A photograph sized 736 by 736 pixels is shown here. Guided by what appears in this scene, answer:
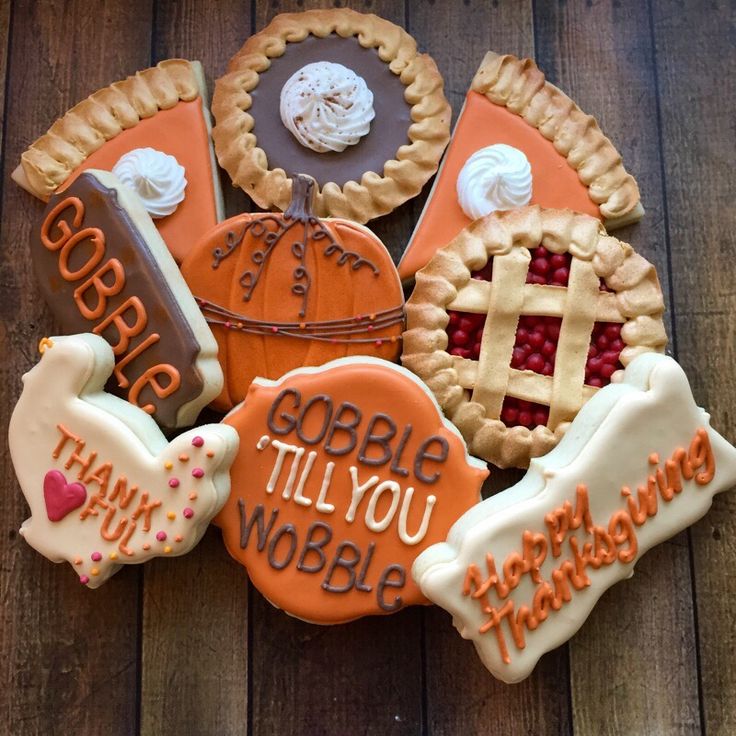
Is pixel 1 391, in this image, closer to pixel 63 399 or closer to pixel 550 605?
pixel 63 399

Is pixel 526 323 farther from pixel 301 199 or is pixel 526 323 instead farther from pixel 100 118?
pixel 100 118

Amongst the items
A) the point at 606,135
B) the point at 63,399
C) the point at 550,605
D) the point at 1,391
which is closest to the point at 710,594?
the point at 550,605

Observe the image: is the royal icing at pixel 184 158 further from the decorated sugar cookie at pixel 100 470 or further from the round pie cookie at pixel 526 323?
the round pie cookie at pixel 526 323

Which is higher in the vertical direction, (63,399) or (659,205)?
(659,205)

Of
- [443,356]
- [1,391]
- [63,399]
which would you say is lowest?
[1,391]

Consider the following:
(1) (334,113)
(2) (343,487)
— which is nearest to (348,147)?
(1) (334,113)

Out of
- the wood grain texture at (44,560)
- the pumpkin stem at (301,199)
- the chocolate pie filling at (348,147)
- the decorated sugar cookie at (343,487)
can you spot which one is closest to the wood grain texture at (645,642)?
the decorated sugar cookie at (343,487)

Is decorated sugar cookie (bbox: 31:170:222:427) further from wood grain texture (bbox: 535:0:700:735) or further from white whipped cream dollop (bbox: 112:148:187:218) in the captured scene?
wood grain texture (bbox: 535:0:700:735)
